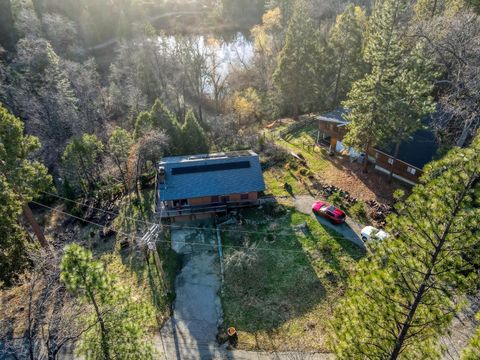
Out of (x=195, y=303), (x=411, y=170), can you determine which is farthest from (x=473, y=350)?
(x=411, y=170)

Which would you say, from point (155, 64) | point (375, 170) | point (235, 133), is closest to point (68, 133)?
point (155, 64)

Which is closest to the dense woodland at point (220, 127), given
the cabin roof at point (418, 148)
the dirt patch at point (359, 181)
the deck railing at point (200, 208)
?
the cabin roof at point (418, 148)

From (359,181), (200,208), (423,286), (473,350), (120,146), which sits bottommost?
(200,208)

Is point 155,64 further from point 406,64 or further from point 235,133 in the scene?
point 406,64

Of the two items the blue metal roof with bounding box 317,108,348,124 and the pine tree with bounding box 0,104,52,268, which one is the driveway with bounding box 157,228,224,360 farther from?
the blue metal roof with bounding box 317,108,348,124

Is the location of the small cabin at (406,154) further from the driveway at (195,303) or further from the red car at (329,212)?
the driveway at (195,303)

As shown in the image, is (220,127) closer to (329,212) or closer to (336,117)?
(336,117)

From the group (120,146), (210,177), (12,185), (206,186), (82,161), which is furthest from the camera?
(82,161)
